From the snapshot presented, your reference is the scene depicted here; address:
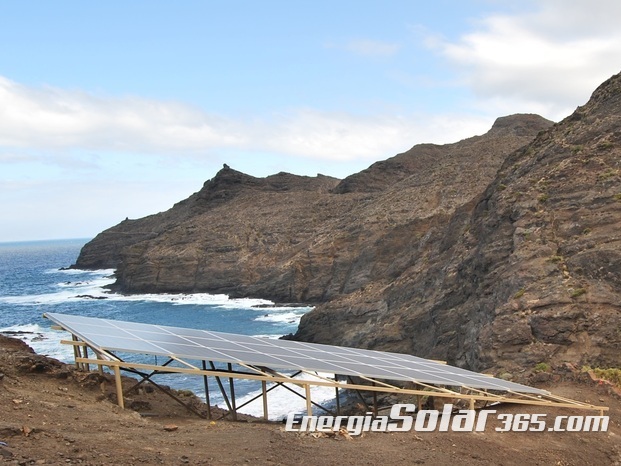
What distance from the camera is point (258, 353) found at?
606 inches

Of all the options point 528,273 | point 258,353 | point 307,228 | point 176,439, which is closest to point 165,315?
point 307,228

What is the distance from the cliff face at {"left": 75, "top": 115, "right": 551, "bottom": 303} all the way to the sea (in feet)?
15.8

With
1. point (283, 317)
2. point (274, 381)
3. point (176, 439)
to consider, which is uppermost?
point (274, 381)

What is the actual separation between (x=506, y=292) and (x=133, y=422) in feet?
71.5

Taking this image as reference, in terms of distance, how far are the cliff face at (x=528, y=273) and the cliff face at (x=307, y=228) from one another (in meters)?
10.1

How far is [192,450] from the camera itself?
10484 mm

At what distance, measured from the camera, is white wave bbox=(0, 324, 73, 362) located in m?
44.5

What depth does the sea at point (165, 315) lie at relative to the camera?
35.9m

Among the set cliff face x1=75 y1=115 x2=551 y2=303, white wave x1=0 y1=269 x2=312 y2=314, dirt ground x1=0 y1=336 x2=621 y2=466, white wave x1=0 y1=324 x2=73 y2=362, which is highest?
cliff face x1=75 y1=115 x2=551 y2=303

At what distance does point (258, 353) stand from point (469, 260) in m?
23.6

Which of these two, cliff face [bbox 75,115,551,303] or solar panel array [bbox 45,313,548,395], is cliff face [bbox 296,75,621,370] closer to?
solar panel array [bbox 45,313,548,395]

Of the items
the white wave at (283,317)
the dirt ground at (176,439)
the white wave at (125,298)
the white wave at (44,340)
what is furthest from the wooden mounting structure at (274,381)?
the white wave at (125,298)

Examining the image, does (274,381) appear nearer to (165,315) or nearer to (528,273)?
(528,273)

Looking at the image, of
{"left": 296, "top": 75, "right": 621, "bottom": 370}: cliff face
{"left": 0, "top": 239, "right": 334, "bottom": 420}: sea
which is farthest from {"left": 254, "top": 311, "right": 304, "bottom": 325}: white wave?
{"left": 296, "top": 75, "right": 621, "bottom": 370}: cliff face
